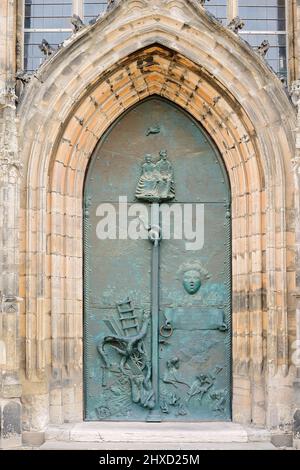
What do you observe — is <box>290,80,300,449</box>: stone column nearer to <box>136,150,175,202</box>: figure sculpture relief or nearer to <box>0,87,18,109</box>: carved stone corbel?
<box>136,150,175,202</box>: figure sculpture relief

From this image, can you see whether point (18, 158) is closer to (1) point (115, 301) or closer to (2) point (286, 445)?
(1) point (115, 301)

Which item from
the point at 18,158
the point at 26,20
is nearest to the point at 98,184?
the point at 18,158

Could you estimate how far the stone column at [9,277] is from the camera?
12.4 meters

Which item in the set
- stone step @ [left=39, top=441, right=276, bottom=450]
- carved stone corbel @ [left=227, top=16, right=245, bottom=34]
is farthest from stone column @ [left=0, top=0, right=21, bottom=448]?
carved stone corbel @ [left=227, top=16, right=245, bottom=34]

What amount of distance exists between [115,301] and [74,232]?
108 centimetres

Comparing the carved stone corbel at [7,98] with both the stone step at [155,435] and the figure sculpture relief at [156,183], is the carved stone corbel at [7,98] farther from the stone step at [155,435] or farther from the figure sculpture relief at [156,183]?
the stone step at [155,435]

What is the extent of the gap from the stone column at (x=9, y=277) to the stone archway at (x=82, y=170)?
267 millimetres

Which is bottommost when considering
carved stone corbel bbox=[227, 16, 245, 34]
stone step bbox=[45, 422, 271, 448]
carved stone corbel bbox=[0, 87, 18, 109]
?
stone step bbox=[45, 422, 271, 448]

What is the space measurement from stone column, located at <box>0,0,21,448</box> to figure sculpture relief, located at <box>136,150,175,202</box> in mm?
1867

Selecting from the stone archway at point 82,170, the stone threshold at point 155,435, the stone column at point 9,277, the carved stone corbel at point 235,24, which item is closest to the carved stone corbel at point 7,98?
the stone column at point 9,277

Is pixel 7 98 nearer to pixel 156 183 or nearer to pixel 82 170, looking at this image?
pixel 82 170

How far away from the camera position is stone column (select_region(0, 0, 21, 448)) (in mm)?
12375

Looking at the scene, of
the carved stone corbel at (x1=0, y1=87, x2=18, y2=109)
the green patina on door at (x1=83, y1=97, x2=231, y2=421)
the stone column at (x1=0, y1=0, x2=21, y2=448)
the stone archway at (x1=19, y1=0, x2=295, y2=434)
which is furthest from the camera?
the green patina on door at (x1=83, y1=97, x2=231, y2=421)

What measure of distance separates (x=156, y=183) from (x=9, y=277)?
2.49 m
